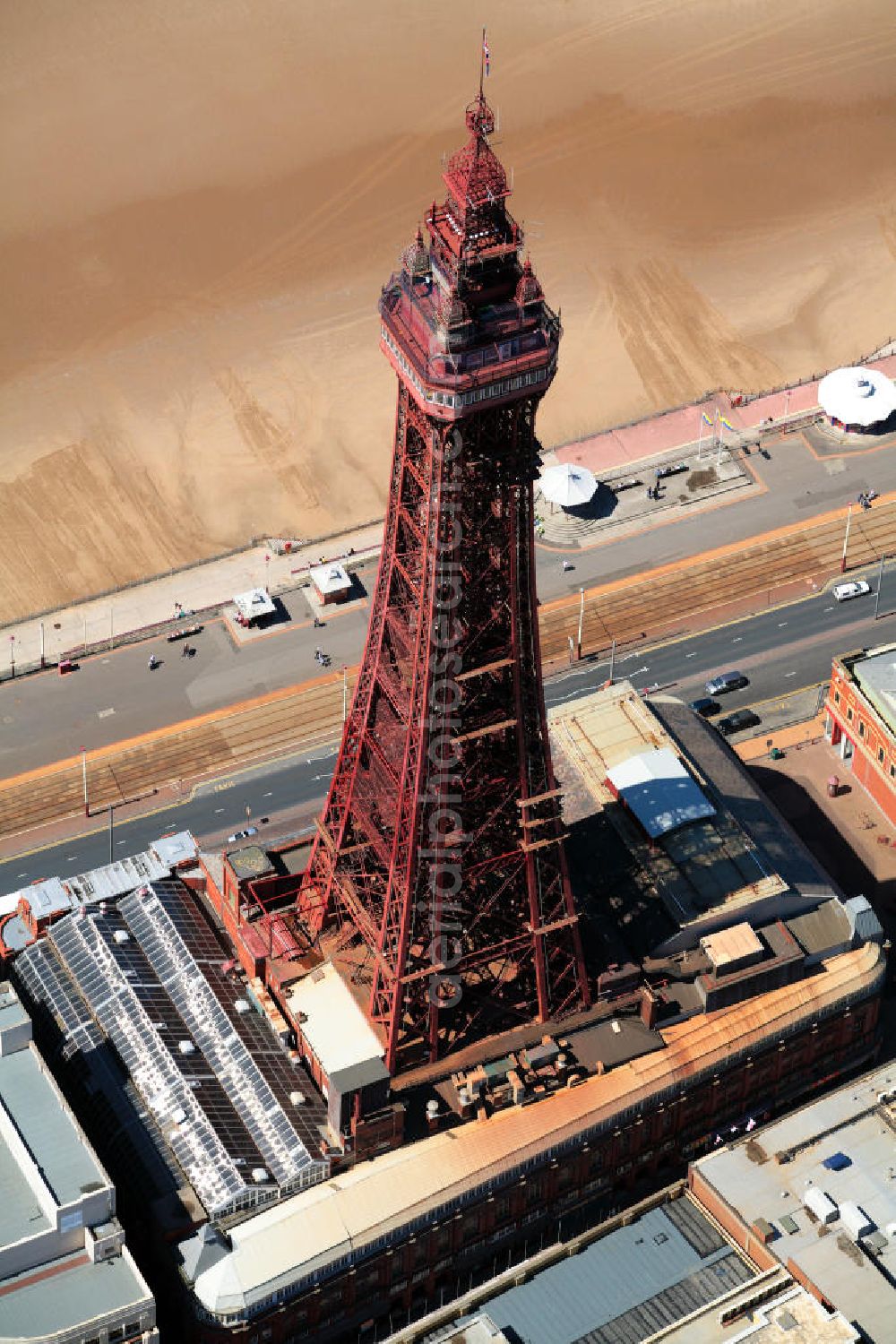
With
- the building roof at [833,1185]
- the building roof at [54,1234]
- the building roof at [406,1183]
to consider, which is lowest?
the building roof at [833,1185]

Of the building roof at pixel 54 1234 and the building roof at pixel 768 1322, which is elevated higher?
the building roof at pixel 54 1234

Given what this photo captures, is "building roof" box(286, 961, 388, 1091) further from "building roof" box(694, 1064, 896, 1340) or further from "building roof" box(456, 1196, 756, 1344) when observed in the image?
"building roof" box(694, 1064, 896, 1340)

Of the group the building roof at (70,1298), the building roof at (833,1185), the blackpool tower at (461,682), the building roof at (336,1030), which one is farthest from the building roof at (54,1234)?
the building roof at (833,1185)

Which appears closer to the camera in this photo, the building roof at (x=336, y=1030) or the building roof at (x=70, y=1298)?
the building roof at (x=70, y=1298)

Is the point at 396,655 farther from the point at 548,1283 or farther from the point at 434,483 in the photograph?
the point at 548,1283

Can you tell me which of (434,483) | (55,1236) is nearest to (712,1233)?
(55,1236)

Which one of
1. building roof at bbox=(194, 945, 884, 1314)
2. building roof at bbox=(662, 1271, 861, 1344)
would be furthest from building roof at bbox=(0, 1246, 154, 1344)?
building roof at bbox=(662, 1271, 861, 1344)

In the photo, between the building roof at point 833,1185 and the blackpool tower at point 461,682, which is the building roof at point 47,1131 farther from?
the building roof at point 833,1185

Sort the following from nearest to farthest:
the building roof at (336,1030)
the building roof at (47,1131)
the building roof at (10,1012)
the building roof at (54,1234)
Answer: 1. the building roof at (54,1234)
2. the building roof at (47,1131)
3. the building roof at (336,1030)
4. the building roof at (10,1012)
